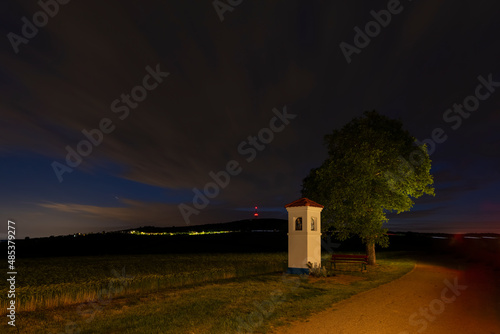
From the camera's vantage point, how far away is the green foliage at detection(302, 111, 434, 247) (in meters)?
23.0

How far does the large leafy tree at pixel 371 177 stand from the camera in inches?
907

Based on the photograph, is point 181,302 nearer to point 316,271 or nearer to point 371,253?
point 316,271

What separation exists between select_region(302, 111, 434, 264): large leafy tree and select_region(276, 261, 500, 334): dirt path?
7.44m

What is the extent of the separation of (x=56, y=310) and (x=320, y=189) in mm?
19381

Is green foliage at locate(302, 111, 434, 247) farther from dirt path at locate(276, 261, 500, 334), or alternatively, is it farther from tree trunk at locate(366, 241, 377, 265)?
dirt path at locate(276, 261, 500, 334)

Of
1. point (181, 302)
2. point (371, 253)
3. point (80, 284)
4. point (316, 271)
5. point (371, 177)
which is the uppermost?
point (371, 177)

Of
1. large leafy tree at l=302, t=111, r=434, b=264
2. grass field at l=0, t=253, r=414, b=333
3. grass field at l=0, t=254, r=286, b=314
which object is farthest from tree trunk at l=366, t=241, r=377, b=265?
grass field at l=0, t=254, r=286, b=314

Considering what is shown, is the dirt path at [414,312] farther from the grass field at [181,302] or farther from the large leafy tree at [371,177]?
the large leafy tree at [371,177]

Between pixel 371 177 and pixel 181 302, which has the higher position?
pixel 371 177

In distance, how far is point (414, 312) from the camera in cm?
1063

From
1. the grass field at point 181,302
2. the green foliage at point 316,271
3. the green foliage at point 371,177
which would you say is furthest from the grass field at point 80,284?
the green foliage at point 371,177

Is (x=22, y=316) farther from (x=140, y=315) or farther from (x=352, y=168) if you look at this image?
(x=352, y=168)

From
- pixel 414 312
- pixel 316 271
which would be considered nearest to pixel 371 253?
pixel 316 271

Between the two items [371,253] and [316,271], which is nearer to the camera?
[316,271]
